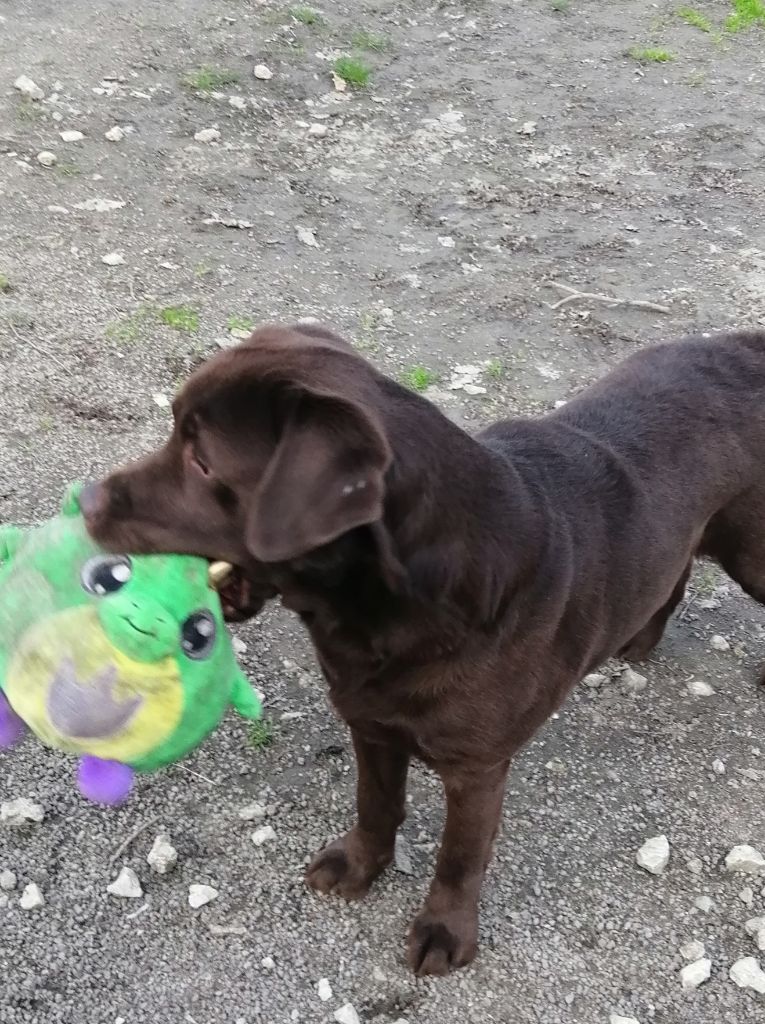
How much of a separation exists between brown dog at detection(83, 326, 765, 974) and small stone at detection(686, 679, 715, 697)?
84 cm

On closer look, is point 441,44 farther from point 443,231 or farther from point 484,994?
point 484,994

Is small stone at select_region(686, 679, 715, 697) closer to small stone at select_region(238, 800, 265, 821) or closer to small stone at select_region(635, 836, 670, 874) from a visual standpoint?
small stone at select_region(635, 836, 670, 874)

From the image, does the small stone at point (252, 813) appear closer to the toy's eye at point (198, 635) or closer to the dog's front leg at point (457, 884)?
the dog's front leg at point (457, 884)

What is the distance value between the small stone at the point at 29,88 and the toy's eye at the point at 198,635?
219 inches

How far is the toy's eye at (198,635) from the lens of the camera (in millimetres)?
2164

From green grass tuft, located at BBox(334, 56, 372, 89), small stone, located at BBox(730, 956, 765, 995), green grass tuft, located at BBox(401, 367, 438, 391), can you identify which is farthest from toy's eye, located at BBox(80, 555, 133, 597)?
green grass tuft, located at BBox(334, 56, 372, 89)

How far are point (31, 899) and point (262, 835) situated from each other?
647 millimetres

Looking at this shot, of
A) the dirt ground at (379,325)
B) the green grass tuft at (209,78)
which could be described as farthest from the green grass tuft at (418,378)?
the green grass tuft at (209,78)

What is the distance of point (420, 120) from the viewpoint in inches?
282

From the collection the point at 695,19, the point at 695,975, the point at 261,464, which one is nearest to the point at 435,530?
the point at 261,464

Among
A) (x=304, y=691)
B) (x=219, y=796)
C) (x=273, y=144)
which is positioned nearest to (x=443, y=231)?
(x=273, y=144)

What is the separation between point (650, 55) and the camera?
332 inches

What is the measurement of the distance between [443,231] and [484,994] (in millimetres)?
4328

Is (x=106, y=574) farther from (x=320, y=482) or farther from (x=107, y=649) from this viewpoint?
(x=320, y=482)
